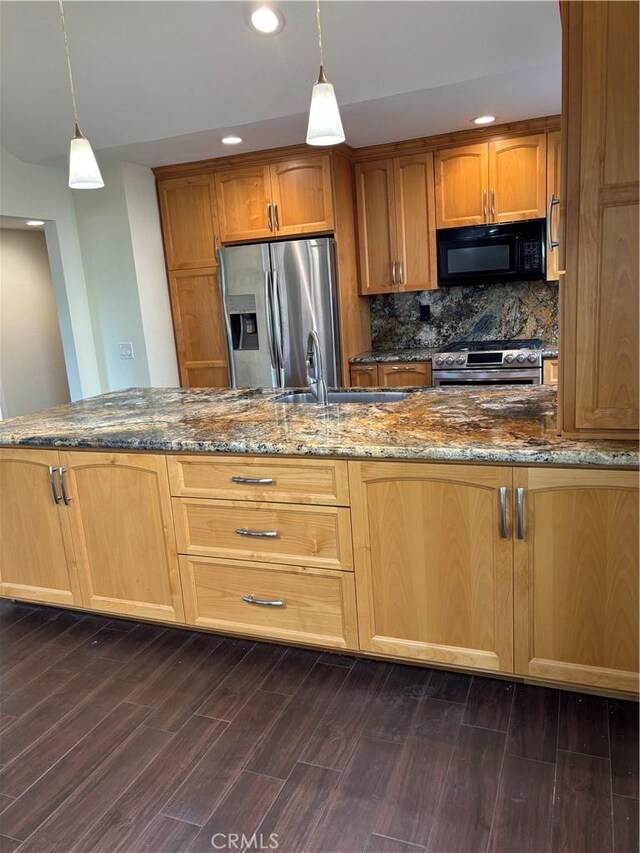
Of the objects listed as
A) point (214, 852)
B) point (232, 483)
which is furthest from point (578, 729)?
point (232, 483)

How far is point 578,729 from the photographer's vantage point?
1.75 meters

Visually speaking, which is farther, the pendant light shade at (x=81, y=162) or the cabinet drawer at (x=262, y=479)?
the pendant light shade at (x=81, y=162)

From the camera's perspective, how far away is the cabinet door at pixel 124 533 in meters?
2.23

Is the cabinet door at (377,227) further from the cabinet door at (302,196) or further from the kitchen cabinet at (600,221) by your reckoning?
the kitchen cabinet at (600,221)

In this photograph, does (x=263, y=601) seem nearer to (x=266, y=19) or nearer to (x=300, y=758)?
(x=300, y=758)

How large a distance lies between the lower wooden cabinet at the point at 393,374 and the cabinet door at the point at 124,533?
2336 mm

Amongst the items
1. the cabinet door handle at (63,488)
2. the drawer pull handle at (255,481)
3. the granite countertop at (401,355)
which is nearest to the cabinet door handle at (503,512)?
the drawer pull handle at (255,481)

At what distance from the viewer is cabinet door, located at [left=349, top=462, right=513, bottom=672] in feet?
5.95

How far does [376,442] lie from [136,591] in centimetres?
118

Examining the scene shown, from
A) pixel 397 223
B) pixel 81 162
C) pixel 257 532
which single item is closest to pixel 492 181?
pixel 397 223

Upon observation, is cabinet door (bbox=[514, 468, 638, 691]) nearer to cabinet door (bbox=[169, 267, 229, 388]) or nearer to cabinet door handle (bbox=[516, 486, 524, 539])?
cabinet door handle (bbox=[516, 486, 524, 539])

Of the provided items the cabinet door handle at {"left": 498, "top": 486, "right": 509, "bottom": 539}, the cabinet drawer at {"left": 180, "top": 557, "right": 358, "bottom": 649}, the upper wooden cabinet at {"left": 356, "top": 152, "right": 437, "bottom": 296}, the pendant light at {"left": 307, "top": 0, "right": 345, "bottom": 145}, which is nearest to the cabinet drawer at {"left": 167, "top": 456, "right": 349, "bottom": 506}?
the cabinet drawer at {"left": 180, "top": 557, "right": 358, "bottom": 649}

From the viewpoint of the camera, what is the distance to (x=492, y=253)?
4180 mm

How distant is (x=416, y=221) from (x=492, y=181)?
1.87ft
